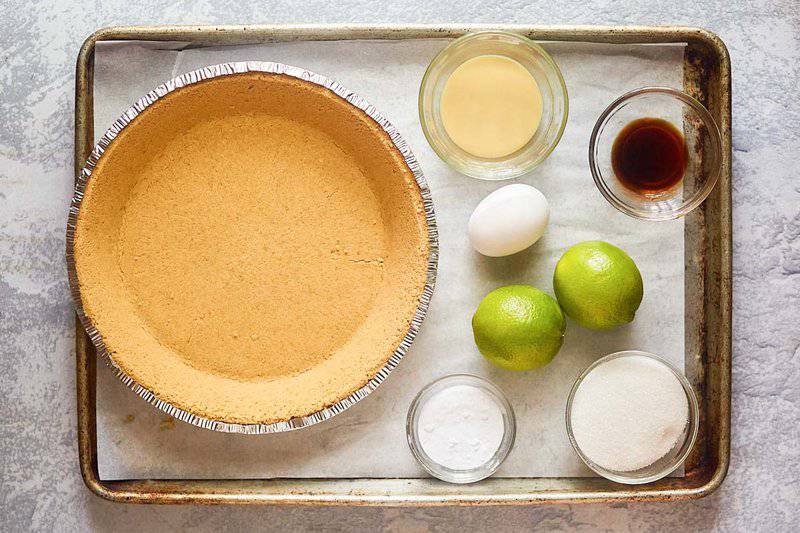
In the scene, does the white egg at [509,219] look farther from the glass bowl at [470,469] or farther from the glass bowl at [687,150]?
the glass bowl at [470,469]

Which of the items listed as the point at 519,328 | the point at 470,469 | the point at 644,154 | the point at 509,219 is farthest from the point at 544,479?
the point at 644,154

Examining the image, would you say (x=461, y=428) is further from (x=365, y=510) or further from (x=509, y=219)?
(x=509, y=219)

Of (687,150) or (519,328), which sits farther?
(687,150)

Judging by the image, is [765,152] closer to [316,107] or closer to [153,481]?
[316,107]

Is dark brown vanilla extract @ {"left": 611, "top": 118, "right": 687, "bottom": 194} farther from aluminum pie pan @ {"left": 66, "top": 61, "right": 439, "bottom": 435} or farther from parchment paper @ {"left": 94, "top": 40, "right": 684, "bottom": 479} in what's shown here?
aluminum pie pan @ {"left": 66, "top": 61, "right": 439, "bottom": 435}

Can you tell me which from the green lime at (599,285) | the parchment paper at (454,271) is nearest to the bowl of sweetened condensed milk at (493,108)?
the parchment paper at (454,271)
